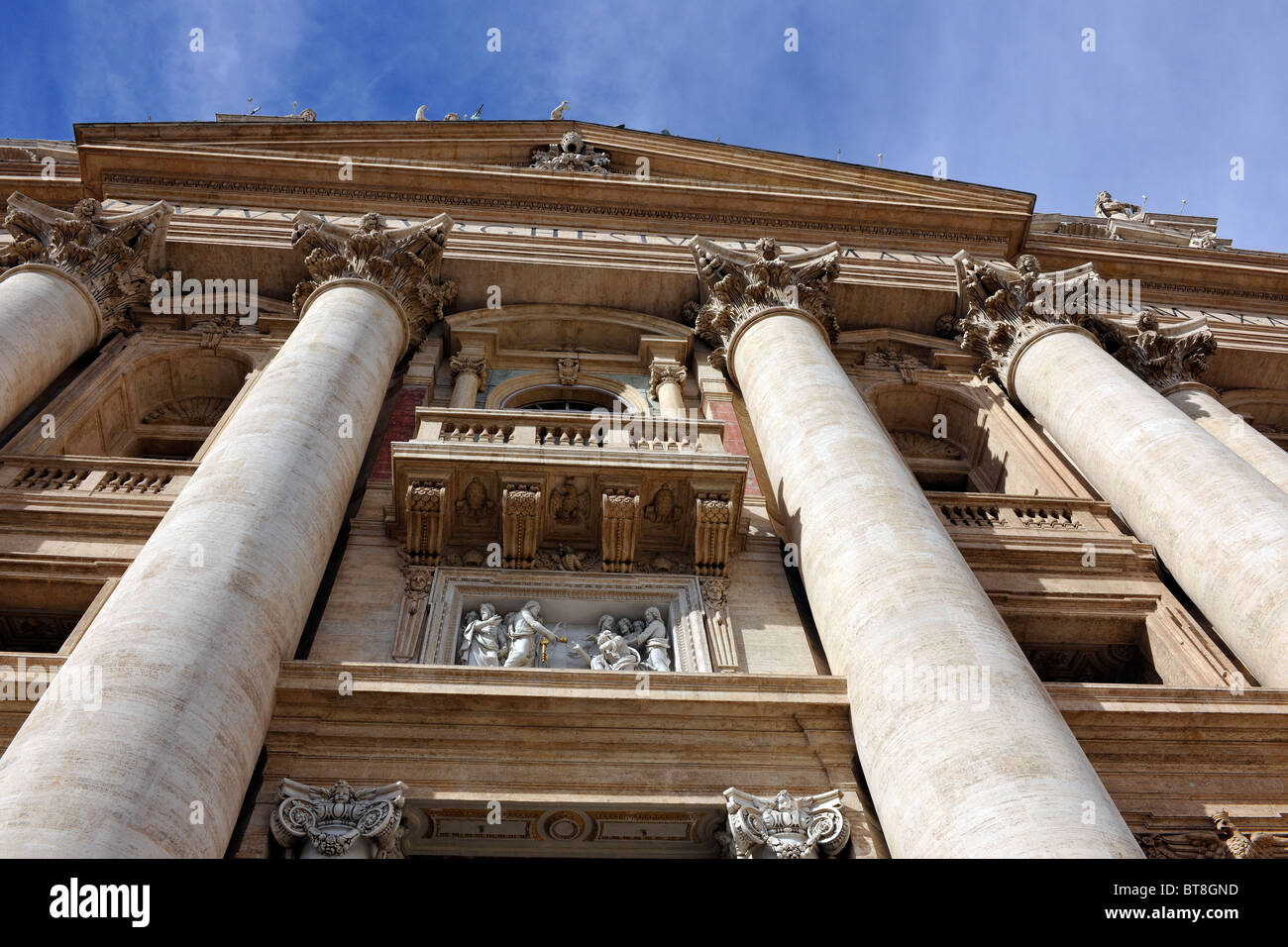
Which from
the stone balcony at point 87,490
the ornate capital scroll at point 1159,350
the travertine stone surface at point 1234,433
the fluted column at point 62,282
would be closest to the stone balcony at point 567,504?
the stone balcony at point 87,490

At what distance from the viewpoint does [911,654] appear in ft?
32.2

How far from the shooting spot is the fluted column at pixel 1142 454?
12.1 meters

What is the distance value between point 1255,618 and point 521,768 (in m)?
8.28

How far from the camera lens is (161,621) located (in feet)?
29.7

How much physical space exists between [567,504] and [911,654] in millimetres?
5278

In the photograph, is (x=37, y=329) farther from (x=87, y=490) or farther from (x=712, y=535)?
(x=712, y=535)

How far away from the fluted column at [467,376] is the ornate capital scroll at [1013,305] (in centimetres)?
871

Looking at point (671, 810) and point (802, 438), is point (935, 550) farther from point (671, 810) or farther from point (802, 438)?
point (671, 810)

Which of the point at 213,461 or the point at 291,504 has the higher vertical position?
the point at 213,461

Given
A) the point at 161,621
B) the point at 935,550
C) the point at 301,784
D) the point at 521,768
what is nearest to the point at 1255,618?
the point at 935,550

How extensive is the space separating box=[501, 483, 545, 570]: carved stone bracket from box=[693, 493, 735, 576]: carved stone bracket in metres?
2.02

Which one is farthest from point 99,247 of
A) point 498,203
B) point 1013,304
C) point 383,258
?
point 1013,304

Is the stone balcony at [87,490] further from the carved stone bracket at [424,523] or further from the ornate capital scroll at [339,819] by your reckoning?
the ornate capital scroll at [339,819]

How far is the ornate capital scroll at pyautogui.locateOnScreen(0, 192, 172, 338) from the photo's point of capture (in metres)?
17.2
